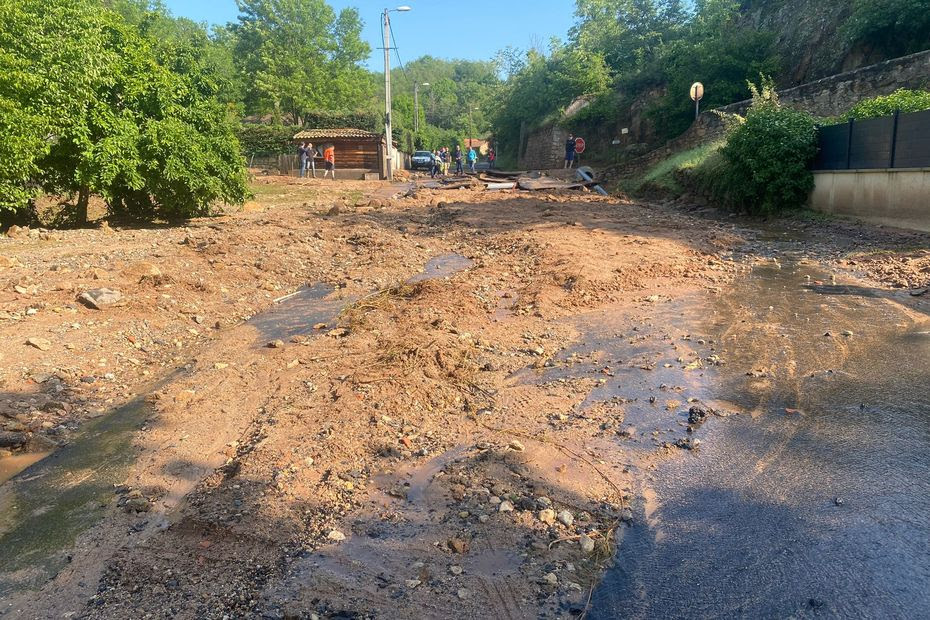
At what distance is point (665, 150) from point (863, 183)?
44.2 feet

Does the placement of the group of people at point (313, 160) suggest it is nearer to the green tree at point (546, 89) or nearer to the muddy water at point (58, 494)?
the green tree at point (546, 89)

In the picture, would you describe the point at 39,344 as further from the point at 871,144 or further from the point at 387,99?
the point at 387,99

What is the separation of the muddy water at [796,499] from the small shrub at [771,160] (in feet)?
33.2

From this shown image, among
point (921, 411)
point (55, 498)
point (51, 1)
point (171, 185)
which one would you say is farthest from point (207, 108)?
point (921, 411)

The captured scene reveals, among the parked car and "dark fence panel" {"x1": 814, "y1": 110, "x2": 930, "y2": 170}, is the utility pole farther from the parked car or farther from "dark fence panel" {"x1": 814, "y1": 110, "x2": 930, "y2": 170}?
"dark fence panel" {"x1": 814, "y1": 110, "x2": 930, "y2": 170}

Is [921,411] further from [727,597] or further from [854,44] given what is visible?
[854,44]

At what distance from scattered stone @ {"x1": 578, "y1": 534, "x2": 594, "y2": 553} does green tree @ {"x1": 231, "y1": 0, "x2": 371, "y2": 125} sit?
4429 centimetres

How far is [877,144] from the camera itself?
13.0 m

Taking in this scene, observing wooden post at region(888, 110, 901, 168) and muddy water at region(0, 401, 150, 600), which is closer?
muddy water at region(0, 401, 150, 600)

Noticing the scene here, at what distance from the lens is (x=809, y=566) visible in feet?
9.96

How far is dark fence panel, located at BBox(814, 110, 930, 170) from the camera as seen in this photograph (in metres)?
11.8

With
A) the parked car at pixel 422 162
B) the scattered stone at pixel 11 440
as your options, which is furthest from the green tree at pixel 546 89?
the scattered stone at pixel 11 440

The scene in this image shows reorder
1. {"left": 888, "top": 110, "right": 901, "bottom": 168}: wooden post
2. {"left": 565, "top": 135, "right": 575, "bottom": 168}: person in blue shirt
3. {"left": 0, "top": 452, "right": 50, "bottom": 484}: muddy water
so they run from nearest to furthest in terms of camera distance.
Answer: {"left": 0, "top": 452, "right": 50, "bottom": 484}: muddy water
{"left": 888, "top": 110, "right": 901, "bottom": 168}: wooden post
{"left": 565, "top": 135, "right": 575, "bottom": 168}: person in blue shirt

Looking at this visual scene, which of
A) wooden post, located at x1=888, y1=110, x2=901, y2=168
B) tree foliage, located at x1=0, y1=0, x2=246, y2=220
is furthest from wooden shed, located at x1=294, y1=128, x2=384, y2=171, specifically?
wooden post, located at x1=888, y1=110, x2=901, y2=168
